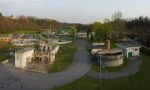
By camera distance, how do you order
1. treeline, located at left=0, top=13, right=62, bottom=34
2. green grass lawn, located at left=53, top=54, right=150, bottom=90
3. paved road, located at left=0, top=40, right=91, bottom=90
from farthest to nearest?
1. treeline, located at left=0, top=13, right=62, bottom=34
2. paved road, located at left=0, top=40, right=91, bottom=90
3. green grass lawn, located at left=53, top=54, right=150, bottom=90

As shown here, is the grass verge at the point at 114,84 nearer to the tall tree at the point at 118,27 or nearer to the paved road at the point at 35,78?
the paved road at the point at 35,78

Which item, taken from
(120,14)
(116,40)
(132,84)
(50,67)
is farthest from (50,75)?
(120,14)

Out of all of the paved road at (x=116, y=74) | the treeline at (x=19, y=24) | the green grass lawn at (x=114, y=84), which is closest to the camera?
the green grass lawn at (x=114, y=84)

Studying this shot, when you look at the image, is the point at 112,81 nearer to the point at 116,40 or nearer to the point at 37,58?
the point at 37,58

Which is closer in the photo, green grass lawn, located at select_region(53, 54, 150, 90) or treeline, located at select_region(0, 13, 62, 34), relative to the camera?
green grass lawn, located at select_region(53, 54, 150, 90)

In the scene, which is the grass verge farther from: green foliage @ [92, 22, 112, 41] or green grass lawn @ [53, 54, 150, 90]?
green foliage @ [92, 22, 112, 41]

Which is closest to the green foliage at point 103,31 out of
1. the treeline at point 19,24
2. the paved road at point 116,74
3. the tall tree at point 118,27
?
the tall tree at point 118,27

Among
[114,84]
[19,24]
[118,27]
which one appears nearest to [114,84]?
[114,84]

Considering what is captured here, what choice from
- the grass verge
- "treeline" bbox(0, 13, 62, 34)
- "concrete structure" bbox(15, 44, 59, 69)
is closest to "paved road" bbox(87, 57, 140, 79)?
the grass verge

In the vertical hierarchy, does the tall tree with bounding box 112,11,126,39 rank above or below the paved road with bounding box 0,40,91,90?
above
